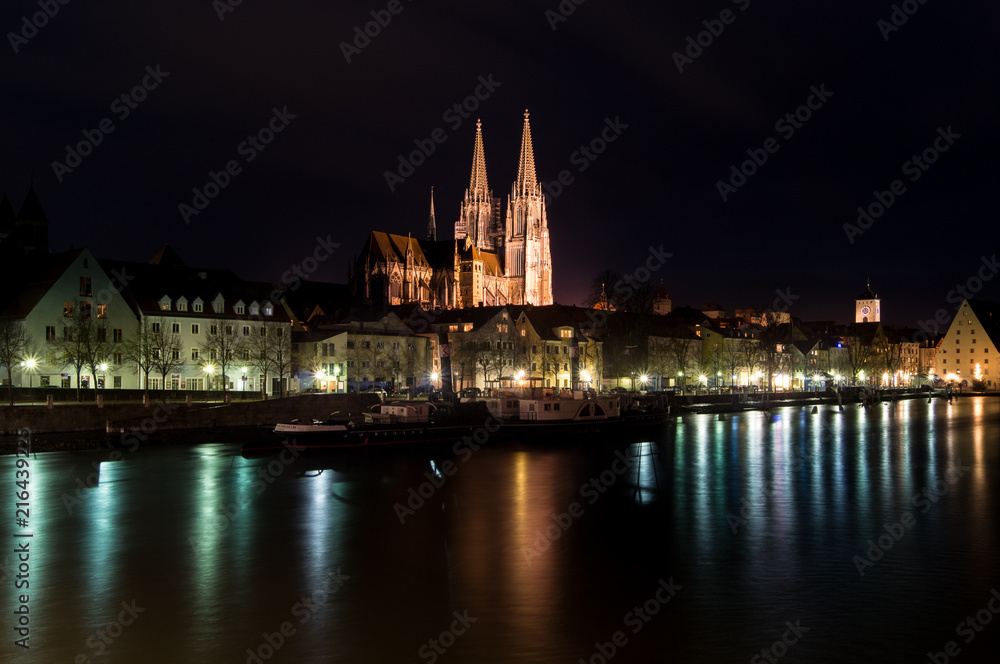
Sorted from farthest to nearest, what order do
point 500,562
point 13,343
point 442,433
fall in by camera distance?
point 13,343
point 442,433
point 500,562

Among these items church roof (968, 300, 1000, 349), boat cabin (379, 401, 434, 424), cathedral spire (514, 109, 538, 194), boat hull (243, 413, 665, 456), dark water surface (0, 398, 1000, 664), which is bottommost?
dark water surface (0, 398, 1000, 664)

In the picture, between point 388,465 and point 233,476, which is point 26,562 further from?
point 388,465

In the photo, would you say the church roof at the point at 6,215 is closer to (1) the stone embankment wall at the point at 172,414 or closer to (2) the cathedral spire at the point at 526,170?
(1) the stone embankment wall at the point at 172,414

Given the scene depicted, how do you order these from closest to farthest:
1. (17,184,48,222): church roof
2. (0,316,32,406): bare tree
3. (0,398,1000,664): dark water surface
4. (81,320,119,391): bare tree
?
(0,398,1000,664): dark water surface
(0,316,32,406): bare tree
(81,320,119,391): bare tree
(17,184,48,222): church roof

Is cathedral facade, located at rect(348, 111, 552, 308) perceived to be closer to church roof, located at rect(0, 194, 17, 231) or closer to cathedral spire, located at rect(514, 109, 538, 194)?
cathedral spire, located at rect(514, 109, 538, 194)

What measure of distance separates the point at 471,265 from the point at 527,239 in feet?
69.0

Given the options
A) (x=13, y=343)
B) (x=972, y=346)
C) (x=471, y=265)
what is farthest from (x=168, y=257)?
(x=972, y=346)

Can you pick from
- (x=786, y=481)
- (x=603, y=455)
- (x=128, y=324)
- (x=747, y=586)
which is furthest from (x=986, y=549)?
(x=128, y=324)

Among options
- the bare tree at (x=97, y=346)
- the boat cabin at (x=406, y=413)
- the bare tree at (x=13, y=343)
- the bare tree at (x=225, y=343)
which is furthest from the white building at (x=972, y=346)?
the bare tree at (x=13, y=343)

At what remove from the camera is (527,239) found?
189m

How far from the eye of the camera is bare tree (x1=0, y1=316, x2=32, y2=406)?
59750 mm

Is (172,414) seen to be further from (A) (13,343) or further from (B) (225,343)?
(B) (225,343)

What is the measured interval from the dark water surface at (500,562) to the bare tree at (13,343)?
1862 centimetres

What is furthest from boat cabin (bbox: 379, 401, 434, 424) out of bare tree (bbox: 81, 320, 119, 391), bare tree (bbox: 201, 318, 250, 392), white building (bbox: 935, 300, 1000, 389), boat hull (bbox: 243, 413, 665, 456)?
white building (bbox: 935, 300, 1000, 389)
